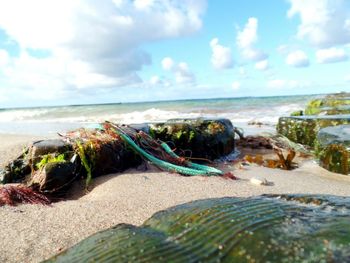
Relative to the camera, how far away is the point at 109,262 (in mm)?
1257

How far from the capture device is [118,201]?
3.36 m

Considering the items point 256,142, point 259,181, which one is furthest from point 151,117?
point 259,181

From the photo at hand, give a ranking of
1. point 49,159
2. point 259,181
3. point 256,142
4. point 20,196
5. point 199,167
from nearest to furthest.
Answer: point 20,196 → point 259,181 → point 49,159 → point 199,167 → point 256,142

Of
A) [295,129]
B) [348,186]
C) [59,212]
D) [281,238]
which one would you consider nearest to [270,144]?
[295,129]

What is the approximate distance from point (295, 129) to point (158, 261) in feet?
22.3

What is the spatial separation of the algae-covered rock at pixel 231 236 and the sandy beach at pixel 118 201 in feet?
3.63

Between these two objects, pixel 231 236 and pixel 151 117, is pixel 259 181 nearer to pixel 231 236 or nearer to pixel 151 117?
pixel 231 236

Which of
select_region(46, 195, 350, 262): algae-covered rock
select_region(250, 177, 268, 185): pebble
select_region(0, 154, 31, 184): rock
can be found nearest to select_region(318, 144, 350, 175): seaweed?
select_region(250, 177, 268, 185): pebble

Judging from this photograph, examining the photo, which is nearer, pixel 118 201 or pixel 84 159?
pixel 118 201

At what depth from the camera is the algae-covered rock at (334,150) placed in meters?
4.98

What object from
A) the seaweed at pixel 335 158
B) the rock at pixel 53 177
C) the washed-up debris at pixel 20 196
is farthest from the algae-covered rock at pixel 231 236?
the seaweed at pixel 335 158

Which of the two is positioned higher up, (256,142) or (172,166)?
(172,166)

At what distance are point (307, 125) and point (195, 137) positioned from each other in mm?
2638

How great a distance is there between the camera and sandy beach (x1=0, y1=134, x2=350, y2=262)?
101 inches
